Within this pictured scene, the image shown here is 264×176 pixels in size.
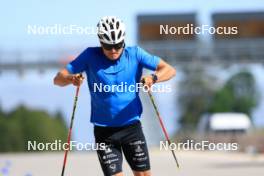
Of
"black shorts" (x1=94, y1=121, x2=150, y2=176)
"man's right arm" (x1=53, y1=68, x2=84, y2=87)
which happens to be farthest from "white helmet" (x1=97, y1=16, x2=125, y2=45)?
"black shorts" (x1=94, y1=121, x2=150, y2=176)

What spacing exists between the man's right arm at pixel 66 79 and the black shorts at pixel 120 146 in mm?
407

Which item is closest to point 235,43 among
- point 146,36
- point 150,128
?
point 146,36

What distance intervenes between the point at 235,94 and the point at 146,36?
55.0m

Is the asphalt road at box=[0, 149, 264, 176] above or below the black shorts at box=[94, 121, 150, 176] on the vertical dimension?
below

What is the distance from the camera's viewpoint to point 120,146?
834cm

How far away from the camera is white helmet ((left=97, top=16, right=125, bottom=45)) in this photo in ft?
26.5

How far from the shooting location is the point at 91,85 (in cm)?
823

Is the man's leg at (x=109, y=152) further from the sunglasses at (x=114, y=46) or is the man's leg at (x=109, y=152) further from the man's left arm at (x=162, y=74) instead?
the sunglasses at (x=114, y=46)

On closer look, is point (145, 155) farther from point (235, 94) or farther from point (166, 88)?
point (235, 94)

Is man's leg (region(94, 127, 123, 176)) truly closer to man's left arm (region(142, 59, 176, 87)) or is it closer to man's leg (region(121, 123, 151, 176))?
man's leg (region(121, 123, 151, 176))

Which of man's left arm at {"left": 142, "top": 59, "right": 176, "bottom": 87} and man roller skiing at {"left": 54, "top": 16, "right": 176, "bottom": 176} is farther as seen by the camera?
man's left arm at {"left": 142, "top": 59, "right": 176, "bottom": 87}

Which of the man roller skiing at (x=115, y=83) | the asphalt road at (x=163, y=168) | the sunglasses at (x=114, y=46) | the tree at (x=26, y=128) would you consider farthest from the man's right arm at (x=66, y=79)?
the tree at (x=26, y=128)

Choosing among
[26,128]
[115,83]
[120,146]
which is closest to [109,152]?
[120,146]

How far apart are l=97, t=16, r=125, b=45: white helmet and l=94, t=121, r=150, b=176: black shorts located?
2.39 feet
